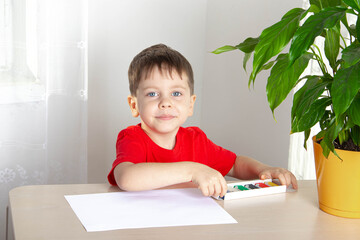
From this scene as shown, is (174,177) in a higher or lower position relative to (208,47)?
lower

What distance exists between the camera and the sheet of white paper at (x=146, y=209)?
93 centimetres

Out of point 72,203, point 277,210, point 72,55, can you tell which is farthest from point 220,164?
point 72,55

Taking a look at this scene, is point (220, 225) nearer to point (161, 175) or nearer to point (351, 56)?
point (161, 175)

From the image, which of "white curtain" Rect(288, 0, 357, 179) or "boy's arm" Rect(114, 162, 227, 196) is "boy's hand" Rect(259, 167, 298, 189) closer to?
"boy's arm" Rect(114, 162, 227, 196)

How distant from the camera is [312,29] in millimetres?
843

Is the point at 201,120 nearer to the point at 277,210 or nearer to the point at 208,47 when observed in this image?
the point at 208,47

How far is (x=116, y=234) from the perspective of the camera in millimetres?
868

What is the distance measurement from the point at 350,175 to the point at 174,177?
0.39 meters

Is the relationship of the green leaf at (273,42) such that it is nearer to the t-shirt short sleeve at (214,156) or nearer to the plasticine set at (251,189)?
the plasticine set at (251,189)

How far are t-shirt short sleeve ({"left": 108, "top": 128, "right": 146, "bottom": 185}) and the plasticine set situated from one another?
273mm

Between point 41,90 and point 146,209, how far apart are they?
45.2 inches

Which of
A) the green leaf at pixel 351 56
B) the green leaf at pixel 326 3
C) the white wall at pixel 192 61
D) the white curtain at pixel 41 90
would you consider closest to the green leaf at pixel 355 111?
the green leaf at pixel 351 56

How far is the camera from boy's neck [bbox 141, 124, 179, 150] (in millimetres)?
1387

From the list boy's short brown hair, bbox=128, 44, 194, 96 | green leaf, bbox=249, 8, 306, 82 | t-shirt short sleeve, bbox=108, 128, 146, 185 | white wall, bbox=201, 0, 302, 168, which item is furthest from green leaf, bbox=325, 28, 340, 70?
white wall, bbox=201, 0, 302, 168
